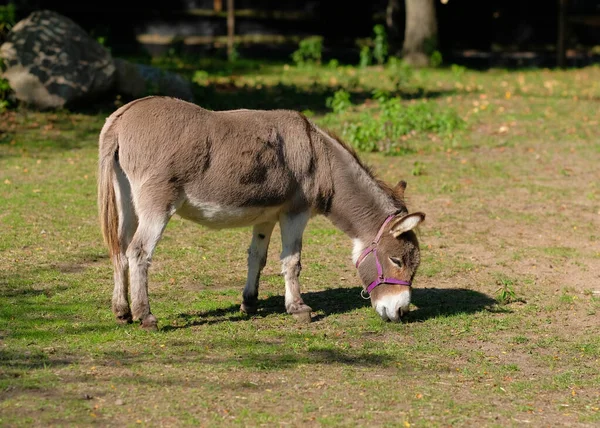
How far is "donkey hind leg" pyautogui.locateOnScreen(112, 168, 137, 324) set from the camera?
686cm

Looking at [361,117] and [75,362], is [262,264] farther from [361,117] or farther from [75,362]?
[361,117]

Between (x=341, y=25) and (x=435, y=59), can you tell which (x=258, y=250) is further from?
(x=341, y=25)

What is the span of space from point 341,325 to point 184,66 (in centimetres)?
1408

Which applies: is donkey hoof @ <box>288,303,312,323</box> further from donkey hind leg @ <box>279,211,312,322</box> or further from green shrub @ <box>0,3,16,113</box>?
green shrub @ <box>0,3,16,113</box>

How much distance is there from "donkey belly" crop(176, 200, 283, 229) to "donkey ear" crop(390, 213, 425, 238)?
3.00 ft

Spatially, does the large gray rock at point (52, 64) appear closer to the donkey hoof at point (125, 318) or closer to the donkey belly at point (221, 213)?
the donkey belly at point (221, 213)

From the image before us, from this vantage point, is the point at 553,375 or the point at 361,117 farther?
the point at 361,117

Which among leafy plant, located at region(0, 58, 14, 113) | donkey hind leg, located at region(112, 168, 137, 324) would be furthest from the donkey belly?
leafy plant, located at region(0, 58, 14, 113)

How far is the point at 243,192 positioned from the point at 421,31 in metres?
16.8

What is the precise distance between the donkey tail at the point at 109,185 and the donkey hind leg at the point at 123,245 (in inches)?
1.5

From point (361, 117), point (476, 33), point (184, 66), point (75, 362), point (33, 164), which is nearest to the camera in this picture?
point (75, 362)

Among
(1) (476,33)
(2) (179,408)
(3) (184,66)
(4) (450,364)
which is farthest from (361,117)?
(1) (476,33)

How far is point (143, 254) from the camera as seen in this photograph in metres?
6.66

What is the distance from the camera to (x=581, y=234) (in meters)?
10.4
